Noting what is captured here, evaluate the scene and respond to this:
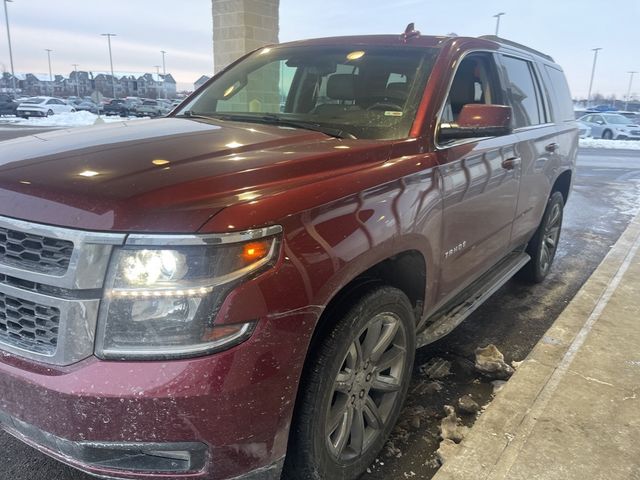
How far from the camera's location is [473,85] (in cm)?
346

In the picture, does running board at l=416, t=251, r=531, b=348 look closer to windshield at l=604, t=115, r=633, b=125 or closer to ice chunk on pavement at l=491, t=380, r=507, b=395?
ice chunk on pavement at l=491, t=380, r=507, b=395

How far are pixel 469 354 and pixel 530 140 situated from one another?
5.39 ft

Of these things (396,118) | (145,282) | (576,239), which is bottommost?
(576,239)

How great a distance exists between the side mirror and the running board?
1093 mm

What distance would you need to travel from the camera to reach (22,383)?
5.65 feet

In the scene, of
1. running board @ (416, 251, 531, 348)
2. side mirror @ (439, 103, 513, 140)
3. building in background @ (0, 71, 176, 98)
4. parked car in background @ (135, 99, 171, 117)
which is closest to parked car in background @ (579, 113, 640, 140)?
running board @ (416, 251, 531, 348)

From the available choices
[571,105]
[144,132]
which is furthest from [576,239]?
[144,132]

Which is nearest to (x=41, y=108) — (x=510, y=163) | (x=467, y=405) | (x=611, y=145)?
(x=611, y=145)

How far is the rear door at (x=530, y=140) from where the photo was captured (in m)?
3.89

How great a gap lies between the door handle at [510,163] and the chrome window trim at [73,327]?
8.91 feet

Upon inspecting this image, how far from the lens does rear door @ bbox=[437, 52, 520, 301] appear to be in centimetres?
282

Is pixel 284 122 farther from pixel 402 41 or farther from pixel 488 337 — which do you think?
pixel 488 337

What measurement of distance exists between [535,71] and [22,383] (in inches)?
170

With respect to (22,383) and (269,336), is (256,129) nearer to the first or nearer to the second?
(269,336)
